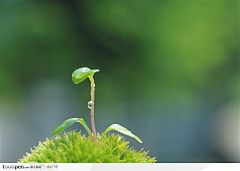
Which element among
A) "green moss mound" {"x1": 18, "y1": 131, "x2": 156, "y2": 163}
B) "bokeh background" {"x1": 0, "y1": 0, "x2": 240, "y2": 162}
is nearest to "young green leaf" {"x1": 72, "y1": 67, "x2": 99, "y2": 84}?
"green moss mound" {"x1": 18, "y1": 131, "x2": 156, "y2": 163}

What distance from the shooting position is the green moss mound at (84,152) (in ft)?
0.68

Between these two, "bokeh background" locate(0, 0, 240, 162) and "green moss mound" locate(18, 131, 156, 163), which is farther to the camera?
"bokeh background" locate(0, 0, 240, 162)

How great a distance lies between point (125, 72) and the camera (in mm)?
1147

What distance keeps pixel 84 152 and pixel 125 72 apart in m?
0.95

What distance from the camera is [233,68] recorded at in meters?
1.11

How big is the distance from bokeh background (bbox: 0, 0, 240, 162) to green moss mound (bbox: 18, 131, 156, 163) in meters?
0.87

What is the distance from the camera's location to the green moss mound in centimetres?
21

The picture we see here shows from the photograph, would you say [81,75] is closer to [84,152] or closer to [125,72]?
[84,152]

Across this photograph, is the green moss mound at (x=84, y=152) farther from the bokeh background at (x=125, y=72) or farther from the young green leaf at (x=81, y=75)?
the bokeh background at (x=125, y=72)

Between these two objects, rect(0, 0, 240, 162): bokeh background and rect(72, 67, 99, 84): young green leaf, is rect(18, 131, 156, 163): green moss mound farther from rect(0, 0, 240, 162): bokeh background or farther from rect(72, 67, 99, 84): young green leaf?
rect(0, 0, 240, 162): bokeh background

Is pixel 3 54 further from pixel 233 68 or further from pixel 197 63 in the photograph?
pixel 233 68

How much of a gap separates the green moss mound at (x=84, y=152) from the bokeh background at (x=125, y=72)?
2.84ft

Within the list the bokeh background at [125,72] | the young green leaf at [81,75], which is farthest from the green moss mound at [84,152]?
the bokeh background at [125,72]

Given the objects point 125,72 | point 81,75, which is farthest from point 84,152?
point 125,72
